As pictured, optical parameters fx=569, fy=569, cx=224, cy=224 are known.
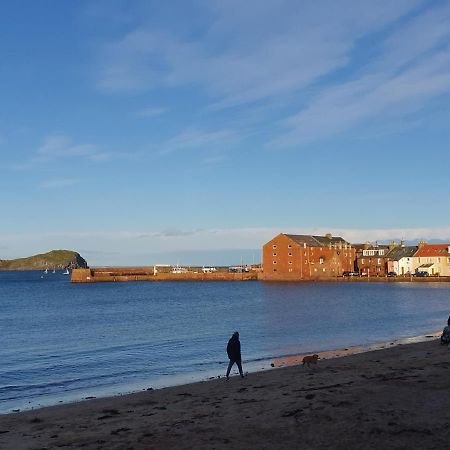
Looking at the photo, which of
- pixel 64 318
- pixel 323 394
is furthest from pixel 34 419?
pixel 64 318

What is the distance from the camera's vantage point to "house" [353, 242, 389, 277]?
570 ft

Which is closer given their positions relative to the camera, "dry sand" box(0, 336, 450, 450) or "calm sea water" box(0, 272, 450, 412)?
"dry sand" box(0, 336, 450, 450)

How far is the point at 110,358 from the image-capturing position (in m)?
36.9

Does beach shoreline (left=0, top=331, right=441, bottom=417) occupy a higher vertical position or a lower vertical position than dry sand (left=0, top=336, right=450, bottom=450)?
lower

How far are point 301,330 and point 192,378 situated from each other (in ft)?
85.8

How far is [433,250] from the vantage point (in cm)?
15950

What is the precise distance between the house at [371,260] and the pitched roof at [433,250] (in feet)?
43.7

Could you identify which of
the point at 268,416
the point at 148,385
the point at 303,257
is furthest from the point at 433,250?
the point at 268,416

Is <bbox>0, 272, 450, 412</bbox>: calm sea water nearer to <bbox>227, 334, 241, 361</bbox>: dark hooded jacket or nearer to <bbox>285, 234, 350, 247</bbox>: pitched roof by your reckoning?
<bbox>227, 334, 241, 361</bbox>: dark hooded jacket

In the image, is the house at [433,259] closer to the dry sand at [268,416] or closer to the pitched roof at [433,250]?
the pitched roof at [433,250]

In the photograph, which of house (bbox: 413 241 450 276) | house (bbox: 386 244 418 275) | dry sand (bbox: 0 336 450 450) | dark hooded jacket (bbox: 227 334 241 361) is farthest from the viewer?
house (bbox: 386 244 418 275)

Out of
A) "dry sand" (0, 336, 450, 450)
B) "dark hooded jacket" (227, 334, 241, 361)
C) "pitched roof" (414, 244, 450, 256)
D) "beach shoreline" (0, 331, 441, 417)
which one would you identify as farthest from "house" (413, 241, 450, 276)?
"dark hooded jacket" (227, 334, 241, 361)

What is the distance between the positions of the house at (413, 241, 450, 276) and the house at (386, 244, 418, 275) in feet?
5.33

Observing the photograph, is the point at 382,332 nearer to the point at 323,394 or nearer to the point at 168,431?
the point at 323,394
